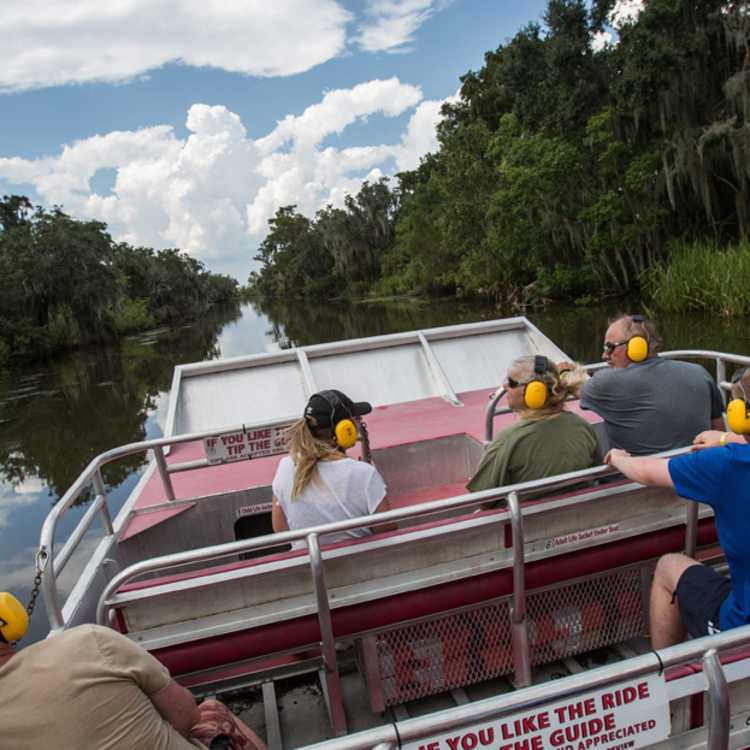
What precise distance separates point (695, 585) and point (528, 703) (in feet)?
3.62

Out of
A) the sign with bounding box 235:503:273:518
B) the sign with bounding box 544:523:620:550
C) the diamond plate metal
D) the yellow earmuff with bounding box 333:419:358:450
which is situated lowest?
the diamond plate metal

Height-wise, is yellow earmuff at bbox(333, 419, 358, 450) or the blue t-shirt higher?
yellow earmuff at bbox(333, 419, 358, 450)

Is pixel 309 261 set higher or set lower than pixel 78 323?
higher

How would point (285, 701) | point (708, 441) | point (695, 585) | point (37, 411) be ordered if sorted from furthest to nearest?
point (37, 411) → point (285, 701) → point (708, 441) → point (695, 585)

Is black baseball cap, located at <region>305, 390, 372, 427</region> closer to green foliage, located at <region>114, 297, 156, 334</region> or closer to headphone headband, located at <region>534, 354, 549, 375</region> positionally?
headphone headband, located at <region>534, 354, 549, 375</region>

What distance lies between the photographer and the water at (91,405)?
10.0 meters

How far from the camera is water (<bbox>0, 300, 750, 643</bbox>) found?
32.8 feet

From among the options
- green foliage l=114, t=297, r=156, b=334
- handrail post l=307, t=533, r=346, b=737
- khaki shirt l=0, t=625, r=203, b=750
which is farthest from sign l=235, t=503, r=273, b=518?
green foliage l=114, t=297, r=156, b=334

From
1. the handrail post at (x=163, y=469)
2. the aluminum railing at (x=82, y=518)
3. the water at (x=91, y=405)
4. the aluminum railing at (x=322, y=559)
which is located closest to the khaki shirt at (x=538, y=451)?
the aluminum railing at (x=322, y=559)

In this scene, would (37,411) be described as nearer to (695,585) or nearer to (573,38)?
(695,585)

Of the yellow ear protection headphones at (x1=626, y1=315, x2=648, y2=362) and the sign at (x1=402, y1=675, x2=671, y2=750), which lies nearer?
the sign at (x1=402, y1=675, x2=671, y2=750)

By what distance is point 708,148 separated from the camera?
2006 cm

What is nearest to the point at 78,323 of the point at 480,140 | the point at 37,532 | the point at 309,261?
the point at 480,140

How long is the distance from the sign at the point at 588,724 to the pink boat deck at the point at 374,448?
8.98ft
